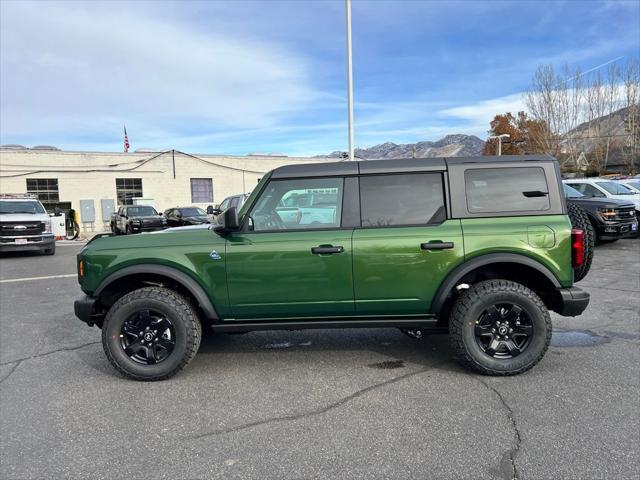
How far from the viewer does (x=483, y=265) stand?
12.6 ft

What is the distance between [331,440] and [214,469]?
0.74 metres

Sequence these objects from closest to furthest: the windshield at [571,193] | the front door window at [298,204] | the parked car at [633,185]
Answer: the front door window at [298,204]
the windshield at [571,193]
the parked car at [633,185]

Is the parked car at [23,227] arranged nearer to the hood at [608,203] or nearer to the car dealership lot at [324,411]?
the car dealership lot at [324,411]

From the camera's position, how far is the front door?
3871 millimetres

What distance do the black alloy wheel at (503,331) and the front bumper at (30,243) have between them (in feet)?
45.4

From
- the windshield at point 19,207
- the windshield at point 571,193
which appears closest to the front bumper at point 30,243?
the windshield at point 19,207

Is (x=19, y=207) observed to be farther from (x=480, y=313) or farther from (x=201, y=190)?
(x=201, y=190)

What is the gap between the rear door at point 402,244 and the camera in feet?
12.6

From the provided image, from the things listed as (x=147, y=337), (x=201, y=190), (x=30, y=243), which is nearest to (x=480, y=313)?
(x=147, y=337)

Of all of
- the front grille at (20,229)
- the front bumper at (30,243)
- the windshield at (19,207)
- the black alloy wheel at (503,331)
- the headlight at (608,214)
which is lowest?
the black alloy wheel at (503,331)

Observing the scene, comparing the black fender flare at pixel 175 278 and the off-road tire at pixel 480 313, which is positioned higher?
the black fender flare at pixel 175 278

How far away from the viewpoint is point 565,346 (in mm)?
4684

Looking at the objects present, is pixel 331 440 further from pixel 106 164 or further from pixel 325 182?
pixel 106 164

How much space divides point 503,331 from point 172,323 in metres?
2.78
